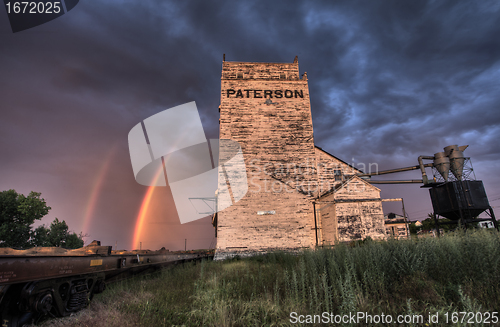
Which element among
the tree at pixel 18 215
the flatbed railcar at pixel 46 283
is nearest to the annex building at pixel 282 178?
the flatbed railcar at pixel 46 283

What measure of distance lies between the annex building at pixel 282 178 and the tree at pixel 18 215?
95.2 ft

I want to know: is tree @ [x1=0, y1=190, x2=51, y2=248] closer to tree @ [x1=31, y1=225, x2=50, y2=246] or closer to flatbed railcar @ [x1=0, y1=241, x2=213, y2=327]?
tree @ [x1=31, y1=225, x2=50, y2=246]

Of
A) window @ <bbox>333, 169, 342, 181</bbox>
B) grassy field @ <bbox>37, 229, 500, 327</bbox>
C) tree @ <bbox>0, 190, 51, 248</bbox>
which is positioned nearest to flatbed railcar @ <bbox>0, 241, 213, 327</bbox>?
grassy field @ <bbox>37, 229, 500, 327</bbox>

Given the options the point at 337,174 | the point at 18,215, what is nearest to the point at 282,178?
the point at 337,174

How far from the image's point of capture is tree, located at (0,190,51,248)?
28375mm

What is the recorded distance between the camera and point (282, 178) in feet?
53.8

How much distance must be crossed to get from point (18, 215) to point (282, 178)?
3423 centimetres

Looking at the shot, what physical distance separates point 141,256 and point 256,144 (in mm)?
11244

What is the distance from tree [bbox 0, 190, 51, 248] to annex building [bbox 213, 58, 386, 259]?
2901cm

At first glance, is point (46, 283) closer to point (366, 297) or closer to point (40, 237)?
point (366, 297)

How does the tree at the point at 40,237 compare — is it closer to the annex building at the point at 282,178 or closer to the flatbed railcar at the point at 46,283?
the annex building at the point at 282,178

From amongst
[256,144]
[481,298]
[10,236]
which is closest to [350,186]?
[256,144]

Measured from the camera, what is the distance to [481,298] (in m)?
3.38

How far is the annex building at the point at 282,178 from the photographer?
1415 centimetres
